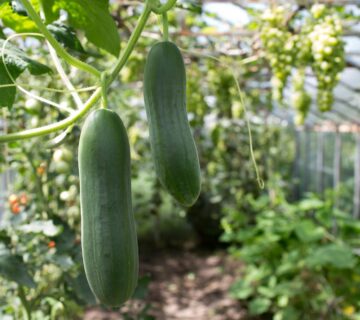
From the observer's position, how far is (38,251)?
1.93 metres

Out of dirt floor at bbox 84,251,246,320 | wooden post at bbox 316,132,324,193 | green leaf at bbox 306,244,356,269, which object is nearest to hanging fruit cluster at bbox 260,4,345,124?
green leaf at bbox 306,244,356,269

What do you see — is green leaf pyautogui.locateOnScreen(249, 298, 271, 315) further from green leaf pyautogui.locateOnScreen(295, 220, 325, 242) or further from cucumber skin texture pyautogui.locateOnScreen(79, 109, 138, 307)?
cucumber skin texture pyautogui.locateOnScreen(79, 109, 138, 307)

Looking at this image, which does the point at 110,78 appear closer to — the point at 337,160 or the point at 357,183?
the point at 357,183

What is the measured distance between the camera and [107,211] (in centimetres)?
86

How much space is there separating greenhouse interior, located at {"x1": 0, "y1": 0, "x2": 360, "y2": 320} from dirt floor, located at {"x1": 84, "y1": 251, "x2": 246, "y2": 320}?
37 mm

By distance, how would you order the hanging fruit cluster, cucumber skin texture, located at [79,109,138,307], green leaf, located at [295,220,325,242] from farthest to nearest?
green leaf, located at [295,220,325,242] → the hanging fruit cluster → cucumber skin texture, located at [79,109,138,307]

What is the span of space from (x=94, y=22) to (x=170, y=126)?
0.48 m

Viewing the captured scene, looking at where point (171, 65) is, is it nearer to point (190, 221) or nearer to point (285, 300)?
point (285, 300)

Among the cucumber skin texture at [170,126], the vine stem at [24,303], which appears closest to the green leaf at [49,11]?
the cucumber skin texture at [170,126]

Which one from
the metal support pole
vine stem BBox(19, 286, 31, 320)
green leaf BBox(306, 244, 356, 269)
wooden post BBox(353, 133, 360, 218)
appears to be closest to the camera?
vine stem BBox(19, 286, 31, 320)

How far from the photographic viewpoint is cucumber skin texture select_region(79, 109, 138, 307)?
83 centimetres

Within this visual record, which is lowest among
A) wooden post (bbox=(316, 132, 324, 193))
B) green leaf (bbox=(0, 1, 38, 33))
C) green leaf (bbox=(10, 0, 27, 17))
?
wooden post (bbox=(316, 132, 324, 193))

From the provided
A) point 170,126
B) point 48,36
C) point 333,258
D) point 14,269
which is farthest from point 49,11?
point 333,258

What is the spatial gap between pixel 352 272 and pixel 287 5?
3024 mm
